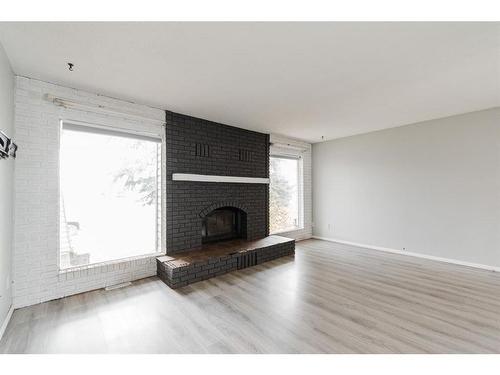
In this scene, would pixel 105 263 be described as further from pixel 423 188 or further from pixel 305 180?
pixel 423 188

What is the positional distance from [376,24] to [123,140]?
3230mm

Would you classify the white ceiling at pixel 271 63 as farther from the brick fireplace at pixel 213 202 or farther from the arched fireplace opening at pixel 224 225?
the arched fireplace opening at pixel 224 225

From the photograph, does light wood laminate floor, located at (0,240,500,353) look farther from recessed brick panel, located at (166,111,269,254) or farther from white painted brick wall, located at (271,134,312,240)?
white painted brick wall, located at (271,134,312,240)

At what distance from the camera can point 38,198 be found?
2.54 meters

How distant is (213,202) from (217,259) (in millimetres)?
1097

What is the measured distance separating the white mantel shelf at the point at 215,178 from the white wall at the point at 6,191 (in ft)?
5.82

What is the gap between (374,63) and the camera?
7.28 feet

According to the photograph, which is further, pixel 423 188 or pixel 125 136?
pixel 423 188

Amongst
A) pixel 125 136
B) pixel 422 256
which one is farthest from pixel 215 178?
pixel 422 256

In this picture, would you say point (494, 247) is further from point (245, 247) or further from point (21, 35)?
point (21, 35)

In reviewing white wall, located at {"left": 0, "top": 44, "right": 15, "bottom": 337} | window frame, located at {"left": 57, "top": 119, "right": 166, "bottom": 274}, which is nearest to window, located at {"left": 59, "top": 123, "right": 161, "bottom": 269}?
window frame, located at {"left": 57, "top": 119, "right": 166, "bottom": 274}

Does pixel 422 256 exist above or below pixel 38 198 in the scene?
below

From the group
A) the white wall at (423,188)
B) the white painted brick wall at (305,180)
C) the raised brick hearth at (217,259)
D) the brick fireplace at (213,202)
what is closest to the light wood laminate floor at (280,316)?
the raised brick hearth at (217,259)

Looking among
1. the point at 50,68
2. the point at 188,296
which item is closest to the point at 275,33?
the point at 50,68
